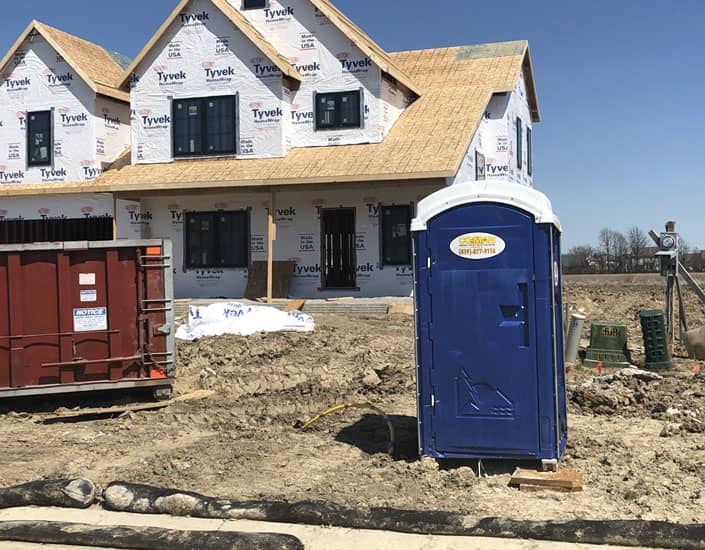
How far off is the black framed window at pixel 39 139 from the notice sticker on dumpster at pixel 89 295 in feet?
49.3

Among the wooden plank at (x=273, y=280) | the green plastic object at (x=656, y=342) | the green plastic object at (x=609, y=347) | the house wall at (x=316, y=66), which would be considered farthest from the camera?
the house wall at (x=316, y=66)

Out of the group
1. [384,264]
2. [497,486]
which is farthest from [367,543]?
[384,264]

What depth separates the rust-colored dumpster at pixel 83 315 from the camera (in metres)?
9.67

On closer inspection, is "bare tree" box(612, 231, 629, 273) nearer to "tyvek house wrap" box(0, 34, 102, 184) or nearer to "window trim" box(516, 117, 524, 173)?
"window trim" box(516, 117, 524, 173)

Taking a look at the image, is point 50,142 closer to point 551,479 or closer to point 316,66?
point 316,66

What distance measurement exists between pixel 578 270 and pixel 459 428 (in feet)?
126

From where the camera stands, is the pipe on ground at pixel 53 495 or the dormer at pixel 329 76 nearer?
the pipe on ground at pixel 53 495

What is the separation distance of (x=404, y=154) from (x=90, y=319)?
34.3ft

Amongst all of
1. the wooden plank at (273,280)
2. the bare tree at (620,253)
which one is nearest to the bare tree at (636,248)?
the bare tree at (620,253)

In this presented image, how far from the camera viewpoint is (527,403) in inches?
258

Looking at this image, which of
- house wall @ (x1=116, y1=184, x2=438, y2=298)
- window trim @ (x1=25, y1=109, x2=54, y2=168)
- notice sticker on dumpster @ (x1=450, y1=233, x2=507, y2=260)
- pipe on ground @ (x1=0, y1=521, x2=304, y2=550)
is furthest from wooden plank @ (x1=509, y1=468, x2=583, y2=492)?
window trim @ (x1=25, y1=109, x2=54, y2=168)

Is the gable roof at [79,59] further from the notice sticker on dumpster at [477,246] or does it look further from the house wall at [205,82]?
the notice sticker on dumpster at [477,246]

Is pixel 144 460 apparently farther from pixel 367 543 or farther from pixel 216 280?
pixel 216 280

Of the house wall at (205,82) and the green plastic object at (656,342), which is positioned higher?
the house wall at (205,82)
